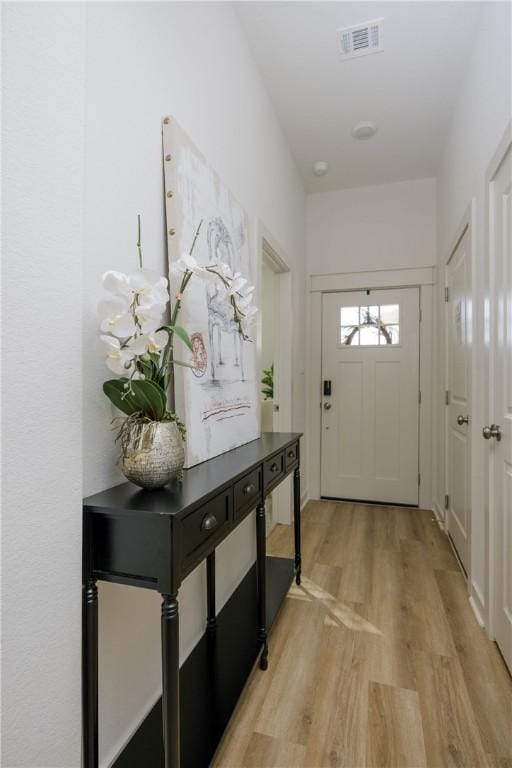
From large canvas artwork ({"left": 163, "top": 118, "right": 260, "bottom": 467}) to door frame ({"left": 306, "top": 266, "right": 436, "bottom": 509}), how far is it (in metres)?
1.94

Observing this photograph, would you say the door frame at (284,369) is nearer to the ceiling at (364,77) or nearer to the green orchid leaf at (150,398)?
the ceiling at (364,77)

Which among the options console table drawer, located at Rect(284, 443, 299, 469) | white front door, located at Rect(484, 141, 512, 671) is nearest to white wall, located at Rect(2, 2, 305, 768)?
console table drawer, located at Rect(284, 443, 299, 469)

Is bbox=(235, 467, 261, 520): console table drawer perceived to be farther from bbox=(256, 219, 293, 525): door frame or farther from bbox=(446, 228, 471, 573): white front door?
bbox=(256, 219, 293, 525): door frame

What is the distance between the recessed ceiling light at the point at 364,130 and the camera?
9.39 ft

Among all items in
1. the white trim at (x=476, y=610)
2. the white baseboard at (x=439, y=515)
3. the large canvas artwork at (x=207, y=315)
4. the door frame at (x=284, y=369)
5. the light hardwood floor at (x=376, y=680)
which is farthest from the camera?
the door frame at (x=284, y=369)

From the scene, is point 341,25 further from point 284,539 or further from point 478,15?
point 284,539

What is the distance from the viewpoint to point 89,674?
3.04ft

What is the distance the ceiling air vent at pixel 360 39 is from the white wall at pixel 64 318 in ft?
4.02

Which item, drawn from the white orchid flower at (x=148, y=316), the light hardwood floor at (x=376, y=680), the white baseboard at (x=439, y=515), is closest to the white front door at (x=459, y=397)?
the white baseboard at (x=439, y=515)

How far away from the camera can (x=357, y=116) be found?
9.20 ft

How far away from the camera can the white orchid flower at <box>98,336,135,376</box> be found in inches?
37.5

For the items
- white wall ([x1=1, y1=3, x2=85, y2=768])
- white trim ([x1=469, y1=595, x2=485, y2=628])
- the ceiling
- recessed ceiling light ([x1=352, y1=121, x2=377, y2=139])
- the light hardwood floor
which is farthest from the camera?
recessed ceiling light ([x1=352, y1=121, x2=377, y2=139])

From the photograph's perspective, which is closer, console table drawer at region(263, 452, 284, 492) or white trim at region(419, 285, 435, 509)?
console table drawer at region(263, 452, 284, 492)

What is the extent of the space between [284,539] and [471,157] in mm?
2662
